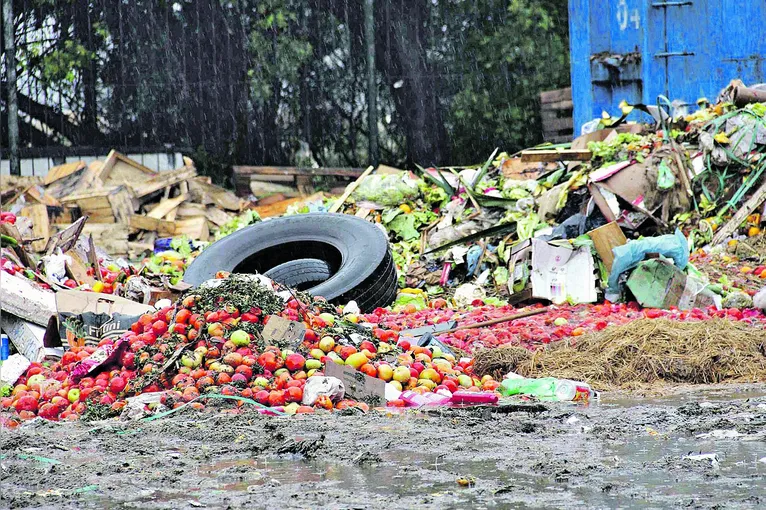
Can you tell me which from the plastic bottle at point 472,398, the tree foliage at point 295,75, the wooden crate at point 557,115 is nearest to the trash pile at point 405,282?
the plastic bottle at point 472,398

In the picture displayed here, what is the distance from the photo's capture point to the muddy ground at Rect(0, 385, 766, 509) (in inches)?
148

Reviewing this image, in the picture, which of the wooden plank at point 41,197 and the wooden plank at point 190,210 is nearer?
the wooden plank at point 41,197

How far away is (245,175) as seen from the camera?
1702 cm

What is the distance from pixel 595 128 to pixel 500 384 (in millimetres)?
8602

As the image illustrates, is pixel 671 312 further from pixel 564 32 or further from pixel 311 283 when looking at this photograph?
pixel 564 32

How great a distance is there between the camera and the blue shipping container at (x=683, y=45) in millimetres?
15273

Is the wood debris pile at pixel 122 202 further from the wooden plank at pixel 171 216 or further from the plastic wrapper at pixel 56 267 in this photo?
the plastic wrapper at pixel 56 267

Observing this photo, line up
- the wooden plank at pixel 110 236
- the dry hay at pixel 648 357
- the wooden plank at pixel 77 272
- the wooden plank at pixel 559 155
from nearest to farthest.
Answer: the dry hay at pixel 648 357 → the wooden plank at pixel 77 272 → the wooden plank at pixel 559 155 → the wooden plank at pixel 110 236

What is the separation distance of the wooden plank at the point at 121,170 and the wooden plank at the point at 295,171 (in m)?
1.42

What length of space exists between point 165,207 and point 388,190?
3.60 metres

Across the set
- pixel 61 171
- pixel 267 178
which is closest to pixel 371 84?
pixel 267 178

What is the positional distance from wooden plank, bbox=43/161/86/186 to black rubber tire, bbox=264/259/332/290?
6589mm

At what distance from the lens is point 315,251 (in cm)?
1113

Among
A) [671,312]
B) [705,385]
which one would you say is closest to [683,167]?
[671,312]
